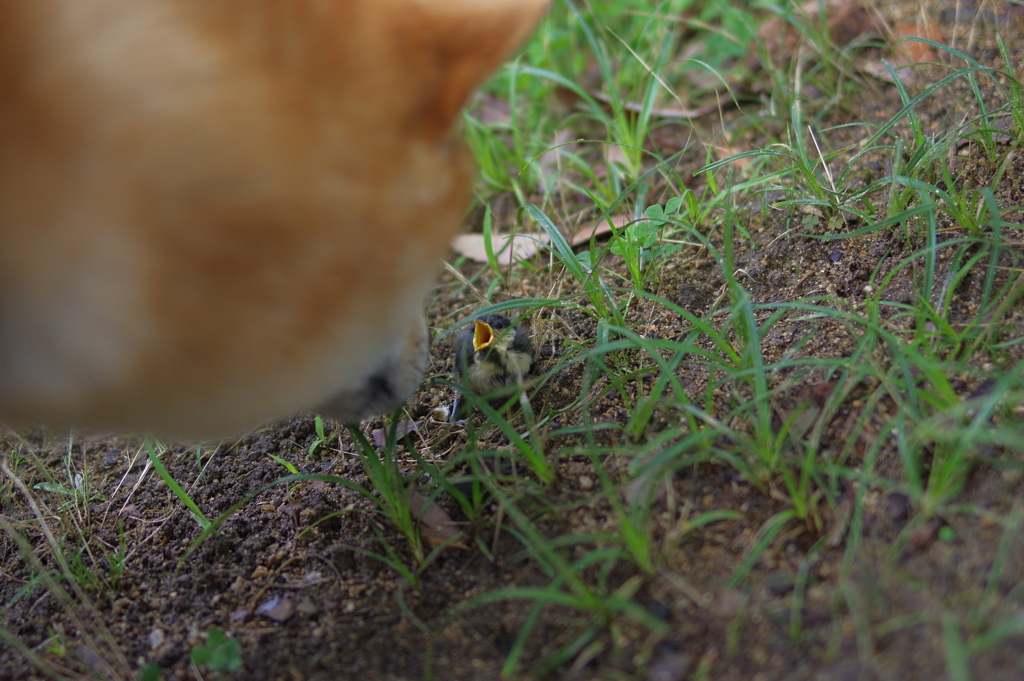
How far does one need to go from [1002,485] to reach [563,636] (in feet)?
2.85

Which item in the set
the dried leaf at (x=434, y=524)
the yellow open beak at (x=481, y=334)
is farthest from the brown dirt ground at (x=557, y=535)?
the yellow open beak at (x=481, y=334)

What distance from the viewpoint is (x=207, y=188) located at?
1078 millimetres

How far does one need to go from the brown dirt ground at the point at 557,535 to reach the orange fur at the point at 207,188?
70cm

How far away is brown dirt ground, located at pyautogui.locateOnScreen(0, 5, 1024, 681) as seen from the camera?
1.35 metres

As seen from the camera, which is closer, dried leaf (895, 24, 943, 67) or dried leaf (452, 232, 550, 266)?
dried leaf (452, 232, 550, 266)

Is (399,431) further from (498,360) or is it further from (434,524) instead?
(434,524)

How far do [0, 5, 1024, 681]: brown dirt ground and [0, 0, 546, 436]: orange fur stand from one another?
0.70 meters

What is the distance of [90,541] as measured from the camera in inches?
83.9

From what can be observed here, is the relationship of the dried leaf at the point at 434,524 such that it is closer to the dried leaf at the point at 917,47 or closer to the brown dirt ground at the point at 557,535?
the brown dirt ground at the point at 557,535

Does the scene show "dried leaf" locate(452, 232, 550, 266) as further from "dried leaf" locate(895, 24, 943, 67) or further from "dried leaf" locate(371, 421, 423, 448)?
"dried leaf" locate(895, 24, 943, 67)

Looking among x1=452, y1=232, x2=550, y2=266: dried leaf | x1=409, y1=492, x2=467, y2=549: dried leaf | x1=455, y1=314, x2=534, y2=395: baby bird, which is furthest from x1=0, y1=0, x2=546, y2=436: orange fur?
x1=452, y1=232, x2=550, y2=266: dried leaf

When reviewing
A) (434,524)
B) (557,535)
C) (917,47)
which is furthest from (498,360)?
(917,47)

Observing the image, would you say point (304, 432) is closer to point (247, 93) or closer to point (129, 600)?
point (129, 600)

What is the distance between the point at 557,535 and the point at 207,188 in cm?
104
